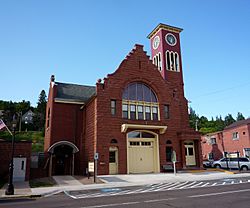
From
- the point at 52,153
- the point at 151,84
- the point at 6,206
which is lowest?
the point at 6,206

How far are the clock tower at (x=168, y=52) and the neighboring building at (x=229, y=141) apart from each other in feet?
49.8

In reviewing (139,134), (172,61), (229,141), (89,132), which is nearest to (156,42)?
(172,61)

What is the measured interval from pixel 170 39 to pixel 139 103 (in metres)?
13.8

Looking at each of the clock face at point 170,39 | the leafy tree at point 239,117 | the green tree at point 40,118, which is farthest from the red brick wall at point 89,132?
the leafy tree at point 239,117

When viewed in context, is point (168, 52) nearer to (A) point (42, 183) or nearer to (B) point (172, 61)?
(B) point (172, 61)

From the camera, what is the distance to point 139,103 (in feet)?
88.6

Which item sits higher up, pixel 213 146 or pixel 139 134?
pixel 139 134

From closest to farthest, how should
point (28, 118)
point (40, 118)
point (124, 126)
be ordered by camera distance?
point (124, 126), point (40, 118), point (28, 118)

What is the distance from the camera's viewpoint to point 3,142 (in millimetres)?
21703

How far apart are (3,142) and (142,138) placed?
13.5 meters

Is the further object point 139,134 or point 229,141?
point 229,141

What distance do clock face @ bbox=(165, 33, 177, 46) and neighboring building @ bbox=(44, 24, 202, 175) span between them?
8.43 m

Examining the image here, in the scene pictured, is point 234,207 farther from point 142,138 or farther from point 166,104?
point 166,104

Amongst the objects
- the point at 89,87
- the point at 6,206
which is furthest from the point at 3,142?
the point at 89,87
